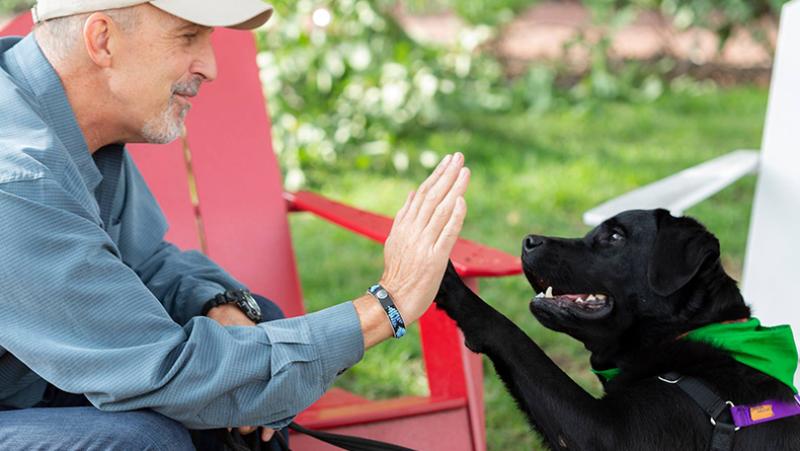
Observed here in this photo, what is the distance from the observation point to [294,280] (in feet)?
9.13

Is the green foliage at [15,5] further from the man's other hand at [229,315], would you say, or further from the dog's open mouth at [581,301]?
the dog's open mouth at [581,301]

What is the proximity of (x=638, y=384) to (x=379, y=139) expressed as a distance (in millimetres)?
3380

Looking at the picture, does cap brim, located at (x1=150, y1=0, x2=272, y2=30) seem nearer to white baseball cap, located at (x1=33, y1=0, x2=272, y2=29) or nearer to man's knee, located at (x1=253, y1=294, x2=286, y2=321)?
white baseball cap, located at (x1=33, y1=0, x2=272, y2=29)

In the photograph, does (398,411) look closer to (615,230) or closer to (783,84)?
(615,230)

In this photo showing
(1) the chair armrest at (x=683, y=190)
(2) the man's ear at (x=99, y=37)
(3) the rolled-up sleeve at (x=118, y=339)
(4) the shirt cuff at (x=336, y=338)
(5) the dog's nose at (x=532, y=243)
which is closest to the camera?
(3) the rolled-up sleeve at (x=118, y=339)

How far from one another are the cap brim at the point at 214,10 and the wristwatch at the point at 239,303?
546 mm

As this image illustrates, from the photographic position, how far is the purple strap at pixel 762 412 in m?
1.84

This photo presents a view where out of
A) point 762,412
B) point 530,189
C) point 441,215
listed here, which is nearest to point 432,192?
point 441,215

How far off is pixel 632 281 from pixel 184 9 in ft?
3.40

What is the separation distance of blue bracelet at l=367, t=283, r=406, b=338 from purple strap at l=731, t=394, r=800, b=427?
0.65m

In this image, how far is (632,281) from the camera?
2080 millimetres

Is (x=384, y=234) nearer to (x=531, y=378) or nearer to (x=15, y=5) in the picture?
(x=531, y=378)

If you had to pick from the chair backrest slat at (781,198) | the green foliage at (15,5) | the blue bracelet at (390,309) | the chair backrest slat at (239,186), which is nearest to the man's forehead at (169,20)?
the blue bracelet at (390,309)

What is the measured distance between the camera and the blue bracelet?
1688mm
